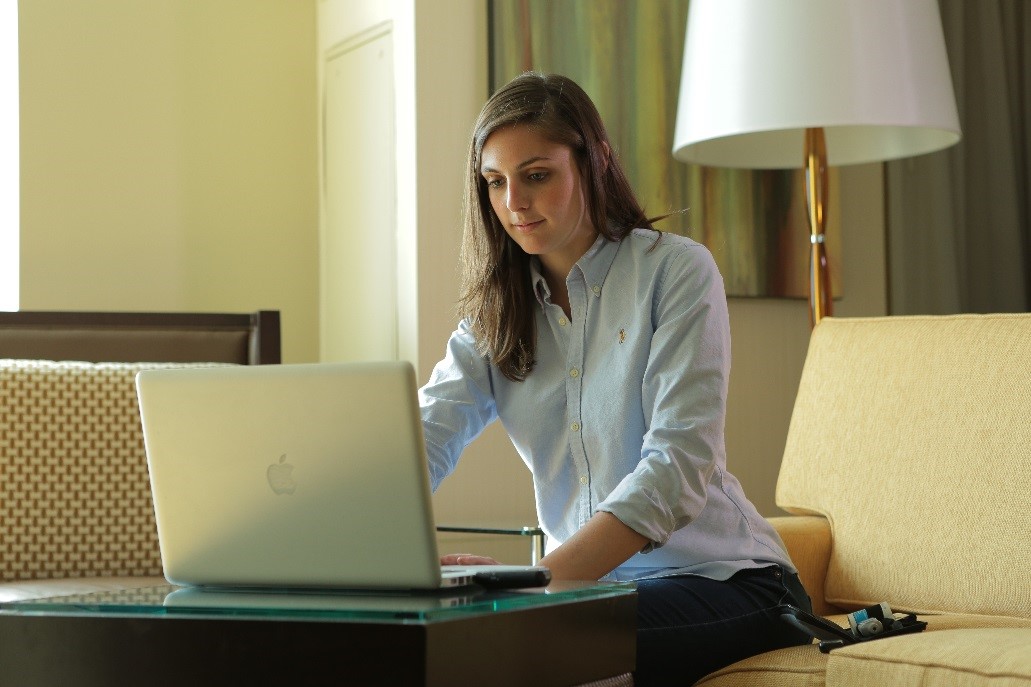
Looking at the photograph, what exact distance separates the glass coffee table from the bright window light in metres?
1.61

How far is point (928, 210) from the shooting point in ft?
11.5

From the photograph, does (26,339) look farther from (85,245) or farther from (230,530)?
(230,530)

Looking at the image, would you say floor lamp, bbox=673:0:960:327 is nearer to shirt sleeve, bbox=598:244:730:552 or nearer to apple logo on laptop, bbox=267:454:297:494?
shirt sleeve, bbox=598:244:730:552

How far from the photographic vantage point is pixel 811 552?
2.05 m

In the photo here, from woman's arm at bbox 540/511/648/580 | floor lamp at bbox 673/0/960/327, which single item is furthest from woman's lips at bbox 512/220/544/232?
floor lamp at bbox 673/0/960/327

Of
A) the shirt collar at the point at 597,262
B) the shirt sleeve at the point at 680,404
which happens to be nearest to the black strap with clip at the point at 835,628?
the shirt sleeve at the point at 680,404

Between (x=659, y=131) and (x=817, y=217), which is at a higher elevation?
(x=659, y=131)

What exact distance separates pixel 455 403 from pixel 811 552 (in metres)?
0.63

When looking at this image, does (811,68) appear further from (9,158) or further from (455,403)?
(9,158)

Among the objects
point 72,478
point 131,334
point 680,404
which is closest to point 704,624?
point 680,404

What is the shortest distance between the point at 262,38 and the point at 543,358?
4.93 feet

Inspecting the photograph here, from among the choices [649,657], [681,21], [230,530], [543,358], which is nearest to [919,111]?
[681,21]

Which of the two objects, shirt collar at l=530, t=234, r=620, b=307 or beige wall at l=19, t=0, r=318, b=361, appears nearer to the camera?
shirt collar at l=530, t=234, r=620, b=307

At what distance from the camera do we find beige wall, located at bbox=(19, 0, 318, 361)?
269cm
